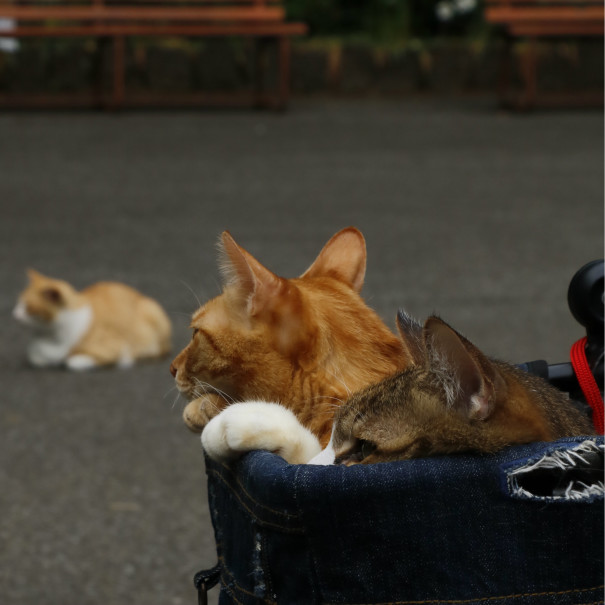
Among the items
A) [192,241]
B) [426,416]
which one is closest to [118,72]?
[192,241]

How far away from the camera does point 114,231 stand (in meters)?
6.62

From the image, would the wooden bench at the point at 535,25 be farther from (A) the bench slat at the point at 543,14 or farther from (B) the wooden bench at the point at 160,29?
(B) the wooden bench at the point at 160,29

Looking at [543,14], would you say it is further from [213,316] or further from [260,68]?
[213,316]

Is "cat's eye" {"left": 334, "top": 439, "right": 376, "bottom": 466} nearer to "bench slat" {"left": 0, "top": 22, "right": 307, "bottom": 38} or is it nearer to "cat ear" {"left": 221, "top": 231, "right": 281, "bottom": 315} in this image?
"cat ear" {"left": 221, "top": 231, "right": 281, "bottom": 315}

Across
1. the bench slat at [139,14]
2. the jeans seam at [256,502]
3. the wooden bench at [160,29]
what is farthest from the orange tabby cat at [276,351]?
the bench slat at [139,14]

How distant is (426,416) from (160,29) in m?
9.43

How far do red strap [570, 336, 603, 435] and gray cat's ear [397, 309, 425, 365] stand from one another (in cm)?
30

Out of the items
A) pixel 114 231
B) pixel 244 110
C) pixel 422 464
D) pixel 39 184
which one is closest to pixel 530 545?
pixel 422 464

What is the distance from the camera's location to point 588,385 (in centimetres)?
156

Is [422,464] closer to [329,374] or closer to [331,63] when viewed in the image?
[329,374]

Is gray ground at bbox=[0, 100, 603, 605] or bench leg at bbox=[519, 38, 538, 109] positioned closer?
gray ground at bbox=[0, 100, 603, 605]

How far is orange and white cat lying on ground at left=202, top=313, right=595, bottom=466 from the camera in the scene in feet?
3.77

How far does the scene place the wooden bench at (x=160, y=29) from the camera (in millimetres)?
10008

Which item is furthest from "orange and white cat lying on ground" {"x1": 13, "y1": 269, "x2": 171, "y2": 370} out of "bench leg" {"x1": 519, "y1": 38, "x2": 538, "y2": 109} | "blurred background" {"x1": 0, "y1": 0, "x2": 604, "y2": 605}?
"bench leg" {"x1": 519, "y1": 38, "x2": 538, "y2": 109}
